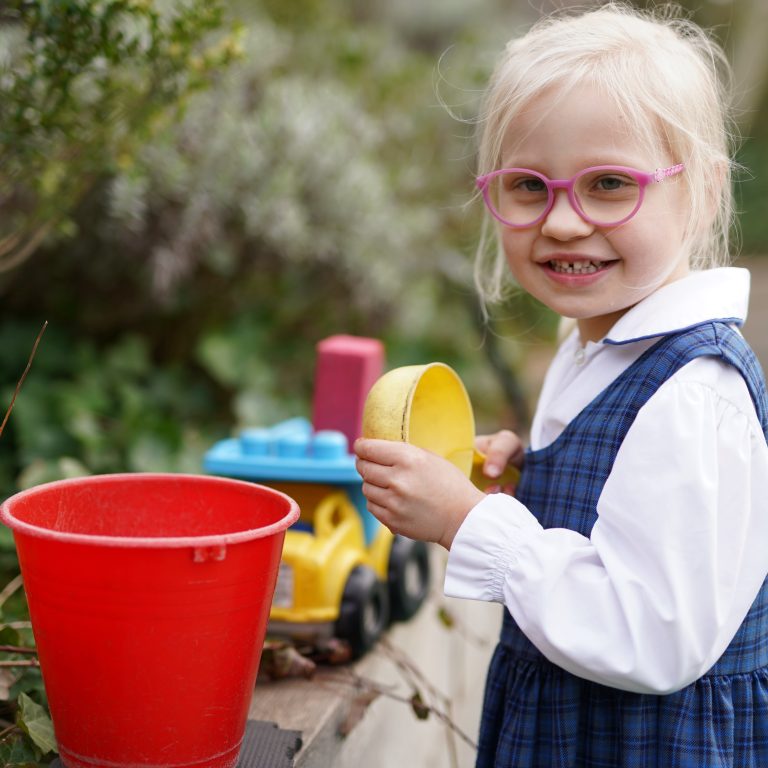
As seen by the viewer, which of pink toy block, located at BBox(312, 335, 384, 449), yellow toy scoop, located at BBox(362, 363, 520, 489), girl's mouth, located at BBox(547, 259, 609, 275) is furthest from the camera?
pink toy block, located at BBox(312, 335, 384, 449)

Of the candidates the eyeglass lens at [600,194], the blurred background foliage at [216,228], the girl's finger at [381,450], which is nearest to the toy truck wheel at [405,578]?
the blurred background foliage at [216,228]

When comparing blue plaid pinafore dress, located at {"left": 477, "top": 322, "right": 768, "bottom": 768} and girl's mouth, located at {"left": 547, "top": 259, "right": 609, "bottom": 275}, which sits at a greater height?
girl's mouth, located at {"left": 547, "top": 259, "right": 609, "bottom": 275}

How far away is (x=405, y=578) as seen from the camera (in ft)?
7.24

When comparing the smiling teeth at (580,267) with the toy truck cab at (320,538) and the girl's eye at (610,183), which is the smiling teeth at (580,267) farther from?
the toy truck cab at (320,538)

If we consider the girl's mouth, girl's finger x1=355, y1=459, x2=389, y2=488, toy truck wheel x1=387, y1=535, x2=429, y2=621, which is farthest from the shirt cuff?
toy truck wheel x1=387, y1=535, x2=429, y2=621

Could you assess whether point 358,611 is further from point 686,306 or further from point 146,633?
point 686,306

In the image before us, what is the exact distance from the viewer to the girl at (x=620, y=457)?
43.1 inches

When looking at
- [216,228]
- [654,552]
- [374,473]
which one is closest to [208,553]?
[374,473]

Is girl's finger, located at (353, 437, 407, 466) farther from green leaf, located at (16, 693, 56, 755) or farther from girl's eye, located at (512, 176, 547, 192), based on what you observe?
green leaf, located at (16, 693, 56, 755)

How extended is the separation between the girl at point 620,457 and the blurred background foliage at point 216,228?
0.50m

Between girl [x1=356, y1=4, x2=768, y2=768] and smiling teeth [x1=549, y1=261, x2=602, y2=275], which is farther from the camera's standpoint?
smiling teeth [x1=549, y1=261, x2=602, y2=275]

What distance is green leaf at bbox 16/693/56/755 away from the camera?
124 cm

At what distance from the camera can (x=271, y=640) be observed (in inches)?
72.6

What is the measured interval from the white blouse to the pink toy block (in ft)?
3.11
